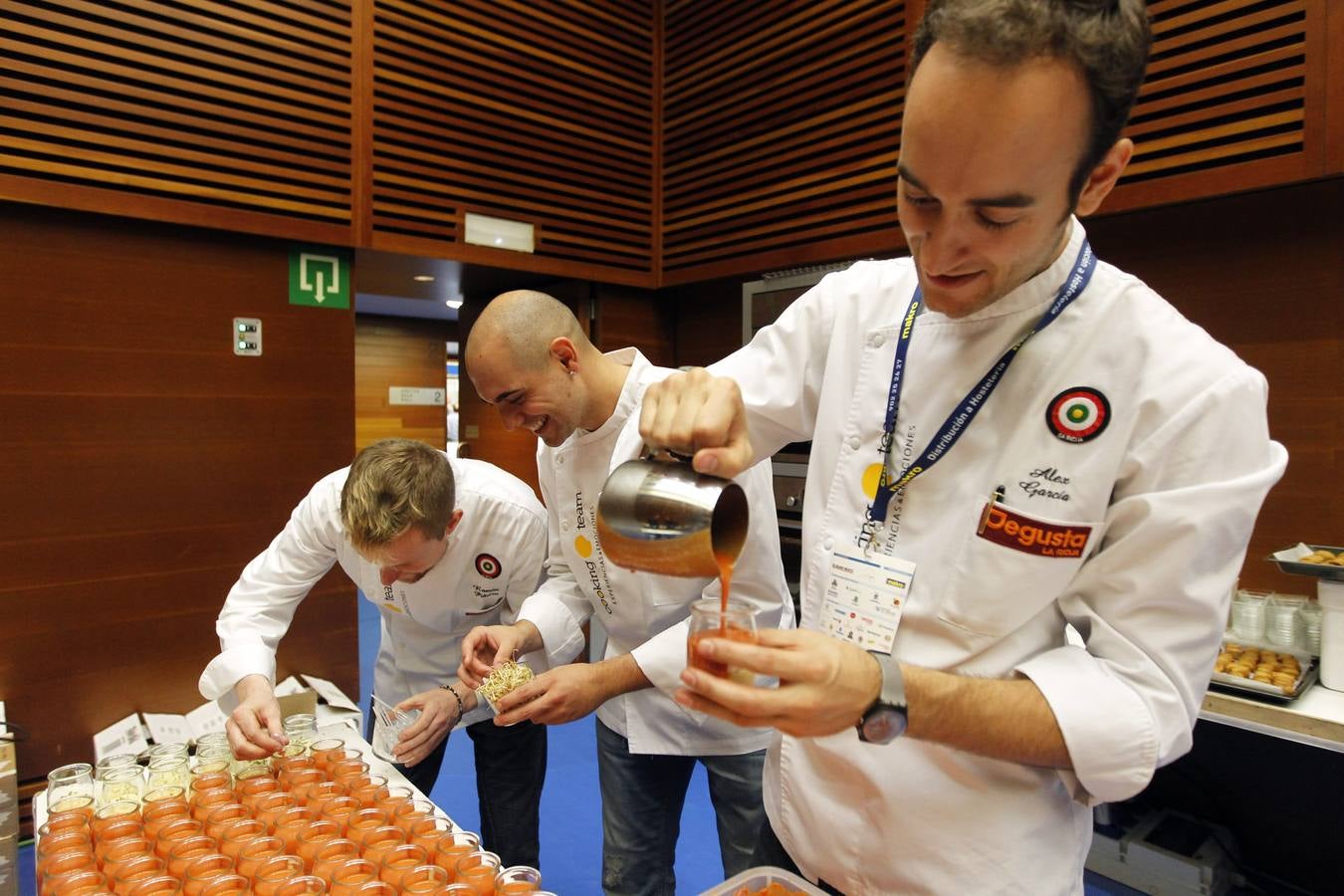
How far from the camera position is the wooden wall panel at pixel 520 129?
141 inches

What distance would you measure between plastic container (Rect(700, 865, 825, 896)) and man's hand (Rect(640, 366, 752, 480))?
0.60m

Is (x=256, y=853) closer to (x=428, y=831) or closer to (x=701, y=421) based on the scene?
(x=428, y=831)

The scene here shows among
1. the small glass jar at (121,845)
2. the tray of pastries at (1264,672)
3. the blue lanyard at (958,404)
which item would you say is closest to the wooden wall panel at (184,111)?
the small glass jar at (121,845)

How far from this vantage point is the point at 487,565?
2.21m

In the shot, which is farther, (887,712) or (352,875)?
(352,875)

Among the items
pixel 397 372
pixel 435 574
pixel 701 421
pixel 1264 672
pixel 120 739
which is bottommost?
pixel 120 739

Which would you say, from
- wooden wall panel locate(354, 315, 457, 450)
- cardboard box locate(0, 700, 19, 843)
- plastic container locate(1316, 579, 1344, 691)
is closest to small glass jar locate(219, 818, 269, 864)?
cardboard box locate(0, 700, 19, 843)

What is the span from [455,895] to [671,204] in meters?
3.86

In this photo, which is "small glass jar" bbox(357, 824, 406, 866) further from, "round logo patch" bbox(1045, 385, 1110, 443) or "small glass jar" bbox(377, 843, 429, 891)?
"round logo patch" bbox(1045, 385, 1110, 443)

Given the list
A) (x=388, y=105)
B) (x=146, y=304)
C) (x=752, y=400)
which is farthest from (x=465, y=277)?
(x=752, y=400)

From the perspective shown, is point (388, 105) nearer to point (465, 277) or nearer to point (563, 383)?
point (465, 277)

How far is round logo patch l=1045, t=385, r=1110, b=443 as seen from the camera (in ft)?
2.99

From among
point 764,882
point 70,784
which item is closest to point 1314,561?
point 764,882

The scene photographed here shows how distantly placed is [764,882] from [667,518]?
2.03 feet
